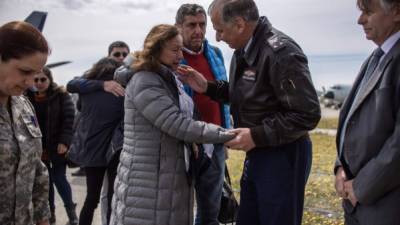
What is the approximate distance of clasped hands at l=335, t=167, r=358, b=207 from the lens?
2.21 m

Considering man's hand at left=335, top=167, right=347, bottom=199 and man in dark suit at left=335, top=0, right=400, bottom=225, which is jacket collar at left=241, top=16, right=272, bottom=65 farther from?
man's hand at left=335, top=167, right=347, bottom=199

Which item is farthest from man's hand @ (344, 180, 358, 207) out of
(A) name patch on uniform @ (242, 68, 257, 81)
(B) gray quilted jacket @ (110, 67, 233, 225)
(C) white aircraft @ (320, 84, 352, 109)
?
(C) white aircraft @ (320, 84, 352, 109)

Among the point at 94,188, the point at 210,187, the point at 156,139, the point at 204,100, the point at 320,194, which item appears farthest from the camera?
the point at 320,194

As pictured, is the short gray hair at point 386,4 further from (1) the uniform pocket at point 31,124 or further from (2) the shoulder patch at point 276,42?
(1) the uniform pocket at point 31,124

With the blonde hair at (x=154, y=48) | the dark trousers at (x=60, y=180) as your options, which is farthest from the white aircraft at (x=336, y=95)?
the blonde hair at (x=154, y=48)

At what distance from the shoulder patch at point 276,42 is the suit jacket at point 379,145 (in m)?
0.55

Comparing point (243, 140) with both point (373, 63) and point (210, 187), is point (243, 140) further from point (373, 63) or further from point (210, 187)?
point (210, 187)

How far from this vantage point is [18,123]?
207 cm

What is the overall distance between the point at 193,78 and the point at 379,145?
1.62 meters

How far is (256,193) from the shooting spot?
9.11ft

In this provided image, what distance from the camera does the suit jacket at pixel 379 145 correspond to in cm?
200

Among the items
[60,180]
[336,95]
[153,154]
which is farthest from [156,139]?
[336,95]

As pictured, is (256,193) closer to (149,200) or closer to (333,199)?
(149,200)

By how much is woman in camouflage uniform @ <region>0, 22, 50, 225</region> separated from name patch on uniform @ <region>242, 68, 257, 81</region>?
3.87 ft
